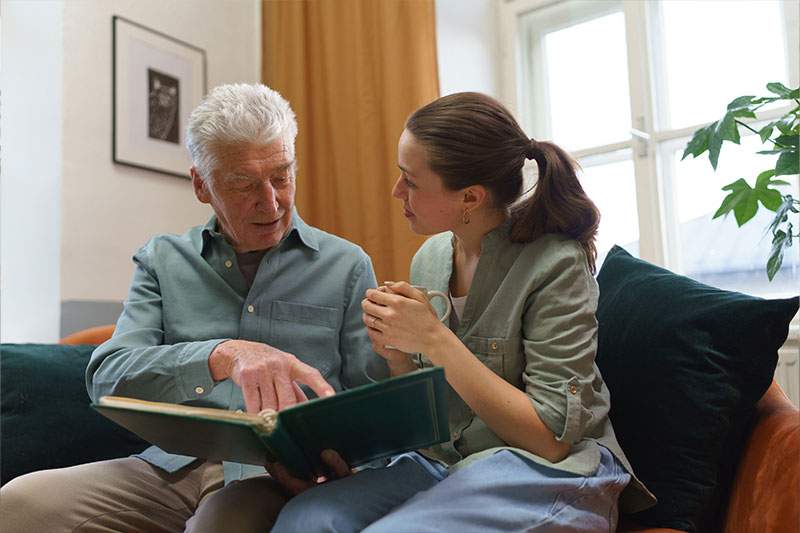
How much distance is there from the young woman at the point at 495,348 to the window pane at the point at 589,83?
4.35ft

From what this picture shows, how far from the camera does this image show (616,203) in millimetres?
2566

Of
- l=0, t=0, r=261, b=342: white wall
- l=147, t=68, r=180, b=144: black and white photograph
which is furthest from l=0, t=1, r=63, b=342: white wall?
l=147, t=68, r=180, b=144: black and white photograph

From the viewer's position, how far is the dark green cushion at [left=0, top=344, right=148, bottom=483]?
Result: 1.67m

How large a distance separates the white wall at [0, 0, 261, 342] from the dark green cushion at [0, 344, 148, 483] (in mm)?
716

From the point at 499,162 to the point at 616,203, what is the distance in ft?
4.33

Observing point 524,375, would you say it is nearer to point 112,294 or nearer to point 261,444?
point 261,444

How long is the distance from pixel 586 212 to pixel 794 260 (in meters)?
1.10

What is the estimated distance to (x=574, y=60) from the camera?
2721 millimetres

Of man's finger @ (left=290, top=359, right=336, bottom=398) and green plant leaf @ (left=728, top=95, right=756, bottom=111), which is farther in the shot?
green plant leaf @ (left=728, top=95, right=756, bottom=111)

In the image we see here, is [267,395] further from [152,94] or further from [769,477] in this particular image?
[152,94]

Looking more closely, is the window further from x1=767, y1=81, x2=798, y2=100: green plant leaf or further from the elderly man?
the elderly man

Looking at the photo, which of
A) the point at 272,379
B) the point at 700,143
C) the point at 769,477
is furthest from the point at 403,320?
the point at 700,143

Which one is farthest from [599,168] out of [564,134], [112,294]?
[112,294]

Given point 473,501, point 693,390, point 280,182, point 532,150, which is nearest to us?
point 473,501
